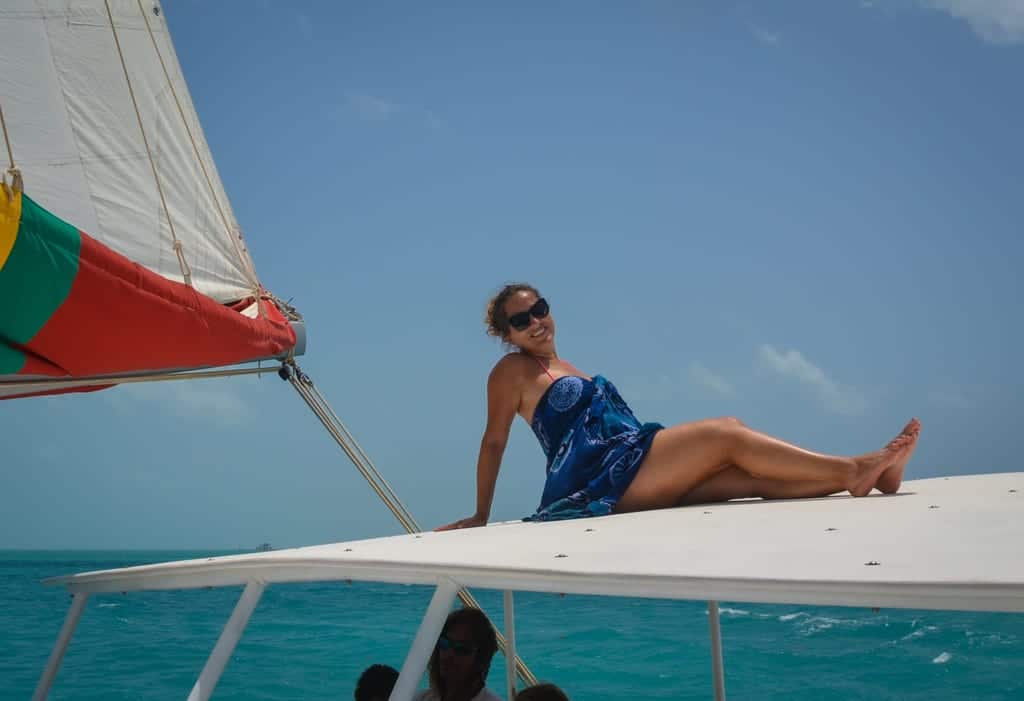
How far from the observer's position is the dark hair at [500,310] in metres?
3.44

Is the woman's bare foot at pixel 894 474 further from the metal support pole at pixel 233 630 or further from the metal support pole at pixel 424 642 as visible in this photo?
the metal support pole at pixel 233 630

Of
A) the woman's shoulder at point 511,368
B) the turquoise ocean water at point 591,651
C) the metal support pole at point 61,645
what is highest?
the woman's shoulder at point 511,368

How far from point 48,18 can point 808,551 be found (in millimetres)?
2988

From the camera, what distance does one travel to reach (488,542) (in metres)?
2.15

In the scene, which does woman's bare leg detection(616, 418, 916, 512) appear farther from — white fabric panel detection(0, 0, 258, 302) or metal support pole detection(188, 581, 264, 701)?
white fabric panel detection(0, 0, 258, 302)

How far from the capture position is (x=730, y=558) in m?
1.63

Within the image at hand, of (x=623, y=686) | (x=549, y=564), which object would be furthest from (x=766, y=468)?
(x=623, y=686)

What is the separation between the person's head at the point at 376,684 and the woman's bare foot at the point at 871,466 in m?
1.33

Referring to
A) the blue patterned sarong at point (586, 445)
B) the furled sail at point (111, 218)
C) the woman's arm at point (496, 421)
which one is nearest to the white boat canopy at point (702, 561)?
the blue patterned sarong at point (586, 445)

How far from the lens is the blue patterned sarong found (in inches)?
116

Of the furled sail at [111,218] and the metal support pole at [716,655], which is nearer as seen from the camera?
the furled sail at [111,218]

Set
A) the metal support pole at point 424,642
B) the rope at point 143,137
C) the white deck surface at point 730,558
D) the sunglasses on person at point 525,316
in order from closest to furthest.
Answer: the white deck surface at point 730,558, the metal support pole at point 424,642, the sunglasses on person at point 525,316, the rope at point 143,137

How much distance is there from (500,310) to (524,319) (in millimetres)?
117

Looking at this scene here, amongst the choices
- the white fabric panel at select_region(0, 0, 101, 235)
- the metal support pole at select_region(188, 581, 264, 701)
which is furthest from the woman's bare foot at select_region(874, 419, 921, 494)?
the white fabric panel at select_region(0, 0, 101, 235)
